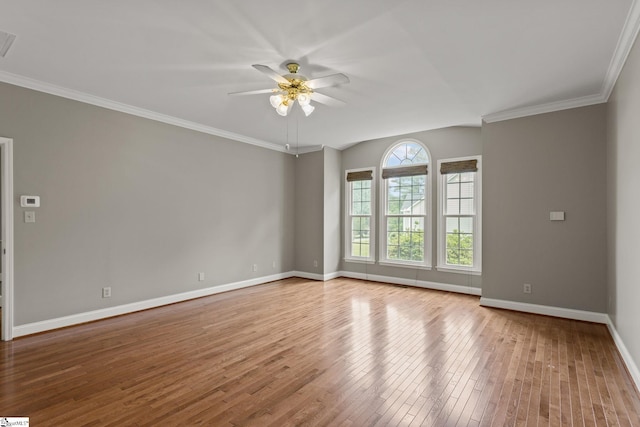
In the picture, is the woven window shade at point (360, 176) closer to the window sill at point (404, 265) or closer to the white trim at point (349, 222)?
the white trim at point (349, 222)

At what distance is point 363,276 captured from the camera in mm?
7004

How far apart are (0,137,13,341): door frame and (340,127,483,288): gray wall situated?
17.8 ft

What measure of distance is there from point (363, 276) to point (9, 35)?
20.3ft

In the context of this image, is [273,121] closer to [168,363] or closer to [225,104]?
[225,104]

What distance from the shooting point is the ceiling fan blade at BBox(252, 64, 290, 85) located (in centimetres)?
288

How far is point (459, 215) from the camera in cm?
584

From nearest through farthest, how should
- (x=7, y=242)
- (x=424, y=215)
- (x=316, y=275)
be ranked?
(x=7, y=242) < (x=424, y=215) < (x=316, y=275)

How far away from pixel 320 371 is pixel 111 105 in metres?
4.16

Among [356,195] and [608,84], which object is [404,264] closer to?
[356,195]

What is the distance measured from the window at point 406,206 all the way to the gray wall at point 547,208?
1.42 meters

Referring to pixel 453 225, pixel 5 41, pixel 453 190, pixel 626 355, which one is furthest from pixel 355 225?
pixel 5 41

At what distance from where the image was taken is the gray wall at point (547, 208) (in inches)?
163

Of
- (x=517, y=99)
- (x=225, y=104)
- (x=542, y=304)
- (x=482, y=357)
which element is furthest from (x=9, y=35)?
(x=542, y=304)

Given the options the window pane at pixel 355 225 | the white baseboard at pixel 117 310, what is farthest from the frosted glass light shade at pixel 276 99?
the window pane at pixel 355 225
